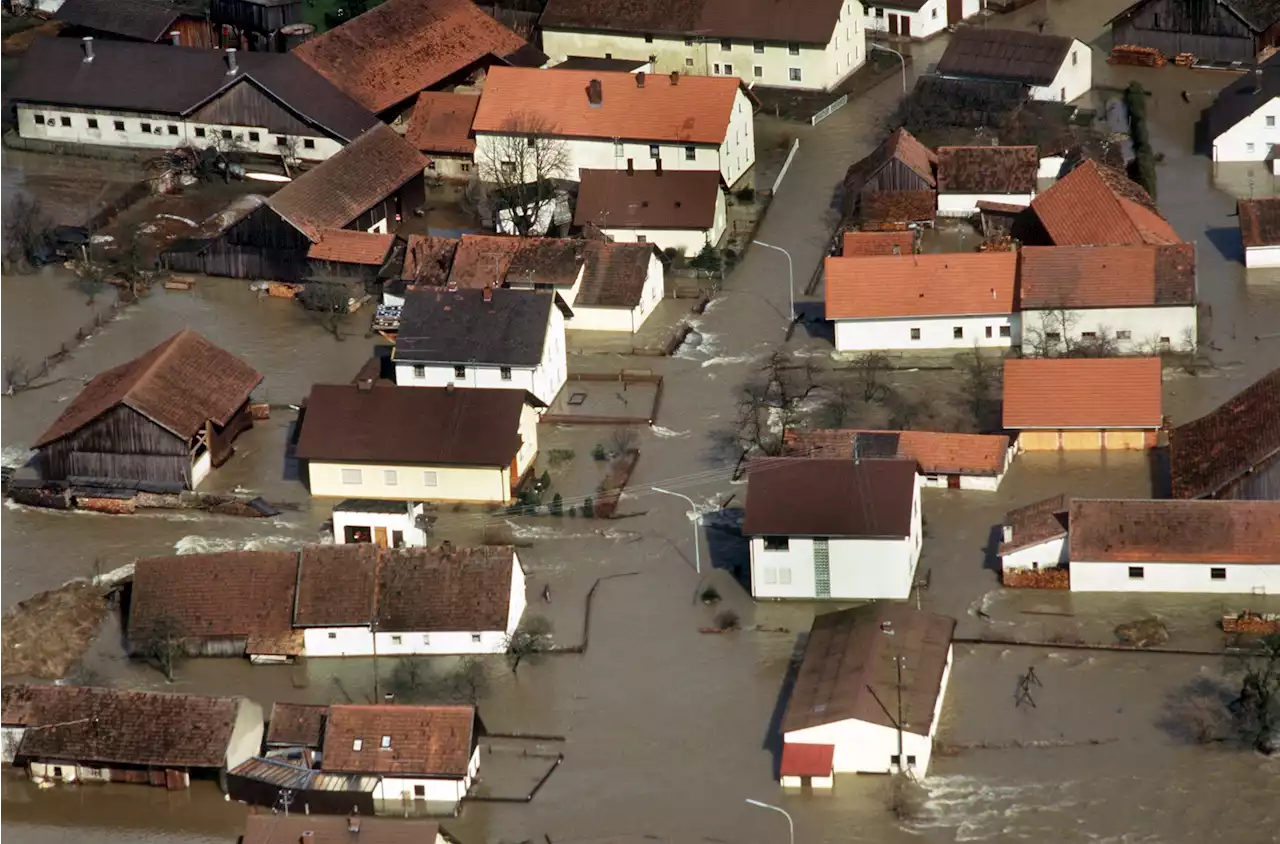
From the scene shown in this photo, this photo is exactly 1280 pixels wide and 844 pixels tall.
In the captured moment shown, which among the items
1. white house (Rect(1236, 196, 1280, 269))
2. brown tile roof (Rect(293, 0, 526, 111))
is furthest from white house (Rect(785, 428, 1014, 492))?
brown tile roof (Rect(293, 0, 526, 111))

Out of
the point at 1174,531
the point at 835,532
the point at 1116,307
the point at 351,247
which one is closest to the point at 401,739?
the point at 835,532

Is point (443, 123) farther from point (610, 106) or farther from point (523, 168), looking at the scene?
point (523, 168)

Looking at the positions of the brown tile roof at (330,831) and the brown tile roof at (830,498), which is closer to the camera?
the brown tile roof at (330,831)

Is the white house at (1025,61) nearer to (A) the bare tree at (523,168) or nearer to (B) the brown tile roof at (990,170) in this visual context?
(B) the brown tile roof at (990,170)

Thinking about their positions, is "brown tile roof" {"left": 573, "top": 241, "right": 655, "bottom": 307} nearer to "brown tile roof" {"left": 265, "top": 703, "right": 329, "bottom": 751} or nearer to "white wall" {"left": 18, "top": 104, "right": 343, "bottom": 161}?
"white wall" {"left": 18, "top": 104, "right": 343, "bottom": 161}

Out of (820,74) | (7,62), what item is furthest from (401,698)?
(7,62)

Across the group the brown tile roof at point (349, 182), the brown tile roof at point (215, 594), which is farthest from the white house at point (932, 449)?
the brown tile roof at point (349, 182)

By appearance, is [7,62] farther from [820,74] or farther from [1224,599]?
[1224,599]
